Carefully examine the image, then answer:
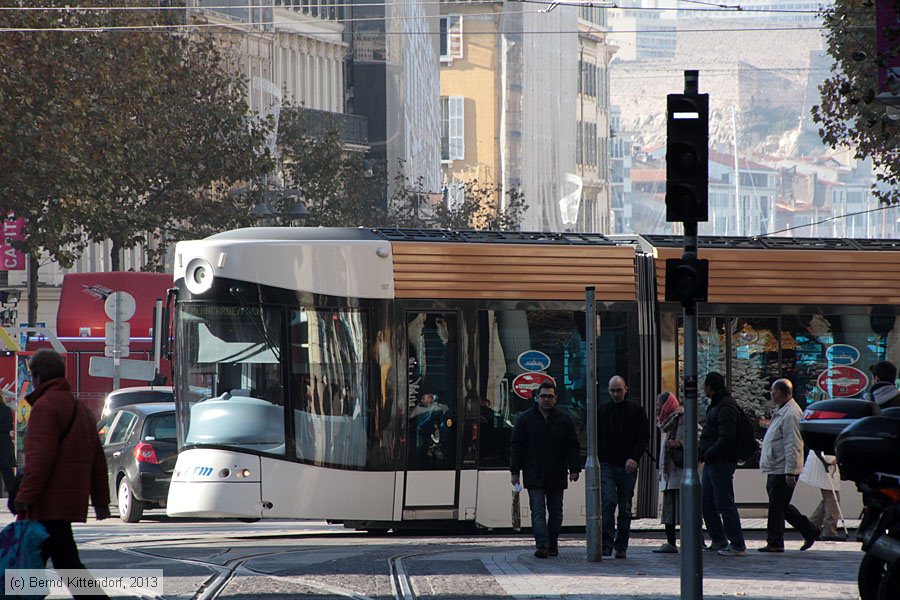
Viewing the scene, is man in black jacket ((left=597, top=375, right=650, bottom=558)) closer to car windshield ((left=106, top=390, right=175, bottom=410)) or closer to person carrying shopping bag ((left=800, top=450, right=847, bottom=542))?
person carrying shopping bag ((left=800, top=450, right=847, bottom=542))

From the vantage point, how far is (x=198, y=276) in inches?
711

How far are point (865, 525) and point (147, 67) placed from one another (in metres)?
27.2

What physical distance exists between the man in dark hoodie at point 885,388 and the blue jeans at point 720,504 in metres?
1.40

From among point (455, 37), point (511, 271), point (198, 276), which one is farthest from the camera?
point (455, 37)

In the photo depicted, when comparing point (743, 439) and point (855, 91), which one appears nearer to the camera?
point (743, 439)

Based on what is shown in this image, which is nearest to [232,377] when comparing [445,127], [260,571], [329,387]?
[329,387]

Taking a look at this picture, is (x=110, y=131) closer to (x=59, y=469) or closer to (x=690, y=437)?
(x=690, y=437)

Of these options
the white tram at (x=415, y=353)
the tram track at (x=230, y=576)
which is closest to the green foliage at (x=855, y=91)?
the white tram at (x=415, y=353)

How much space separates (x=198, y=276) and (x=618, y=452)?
15.8 feet

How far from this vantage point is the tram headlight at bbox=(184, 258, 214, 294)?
59.1 ft

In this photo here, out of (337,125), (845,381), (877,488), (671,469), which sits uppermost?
(337,125)

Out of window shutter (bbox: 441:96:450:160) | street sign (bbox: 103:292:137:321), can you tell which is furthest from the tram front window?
window shutter (bbox: 441:96:450:160)

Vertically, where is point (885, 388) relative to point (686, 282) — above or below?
below

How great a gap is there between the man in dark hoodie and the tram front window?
5.64 meters
